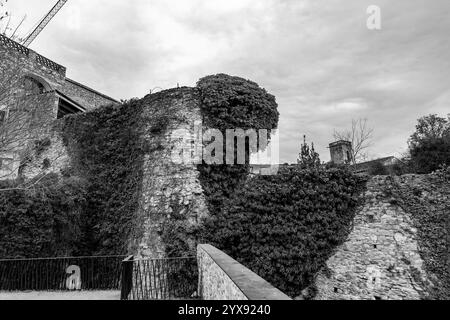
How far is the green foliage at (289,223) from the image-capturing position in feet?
29.3

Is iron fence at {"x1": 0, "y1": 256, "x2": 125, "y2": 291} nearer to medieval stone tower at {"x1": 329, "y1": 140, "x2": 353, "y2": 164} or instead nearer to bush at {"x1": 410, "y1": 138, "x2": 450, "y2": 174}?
bush at {"x1": 410, "y1": 138, "x2": 450, "y2": 174}

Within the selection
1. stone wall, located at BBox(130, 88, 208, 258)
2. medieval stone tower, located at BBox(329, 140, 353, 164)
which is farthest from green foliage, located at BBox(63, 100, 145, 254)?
medieval stone tower, located at BBox(329, 140, 353, 164)

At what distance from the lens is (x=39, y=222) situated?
9344 mm

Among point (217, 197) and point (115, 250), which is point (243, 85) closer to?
point (217, 197)

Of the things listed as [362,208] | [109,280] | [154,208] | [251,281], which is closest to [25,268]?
[109,280]

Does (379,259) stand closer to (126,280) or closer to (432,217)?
(432,217)

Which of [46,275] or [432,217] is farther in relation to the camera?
[432,217]

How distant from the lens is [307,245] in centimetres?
907

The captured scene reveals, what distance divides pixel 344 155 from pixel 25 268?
20990 mm

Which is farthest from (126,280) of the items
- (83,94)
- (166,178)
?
(83,94)

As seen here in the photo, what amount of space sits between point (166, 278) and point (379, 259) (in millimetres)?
6250

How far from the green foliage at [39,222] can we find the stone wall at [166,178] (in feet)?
8.16

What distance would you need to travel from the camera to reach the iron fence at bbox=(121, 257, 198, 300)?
8.31 meters
